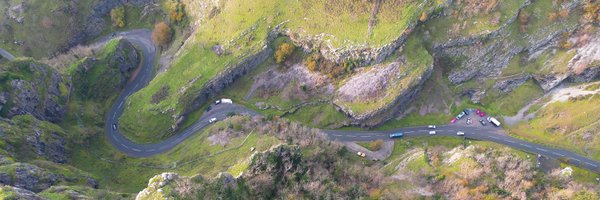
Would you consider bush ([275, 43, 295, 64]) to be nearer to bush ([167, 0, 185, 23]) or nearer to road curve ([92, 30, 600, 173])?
road curve ([92, 30, 600, 173])

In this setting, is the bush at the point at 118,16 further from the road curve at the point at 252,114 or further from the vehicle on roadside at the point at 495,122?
the vehicle on roadside at the point at 495,122

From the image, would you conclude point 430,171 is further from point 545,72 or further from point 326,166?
point 545,72

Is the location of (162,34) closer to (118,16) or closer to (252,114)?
(118,16)

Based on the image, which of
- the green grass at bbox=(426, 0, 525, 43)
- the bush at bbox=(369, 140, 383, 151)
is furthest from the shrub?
the green grass at bbox=(426, 0, 525, 43)

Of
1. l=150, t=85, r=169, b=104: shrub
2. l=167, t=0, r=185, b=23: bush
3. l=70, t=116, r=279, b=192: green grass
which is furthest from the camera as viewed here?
l=167, t=0, r=185, b=23: bush

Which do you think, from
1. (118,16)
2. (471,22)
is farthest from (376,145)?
(118,16)

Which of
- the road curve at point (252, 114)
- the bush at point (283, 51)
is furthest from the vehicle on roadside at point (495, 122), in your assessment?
the bush at point (283, 51)
